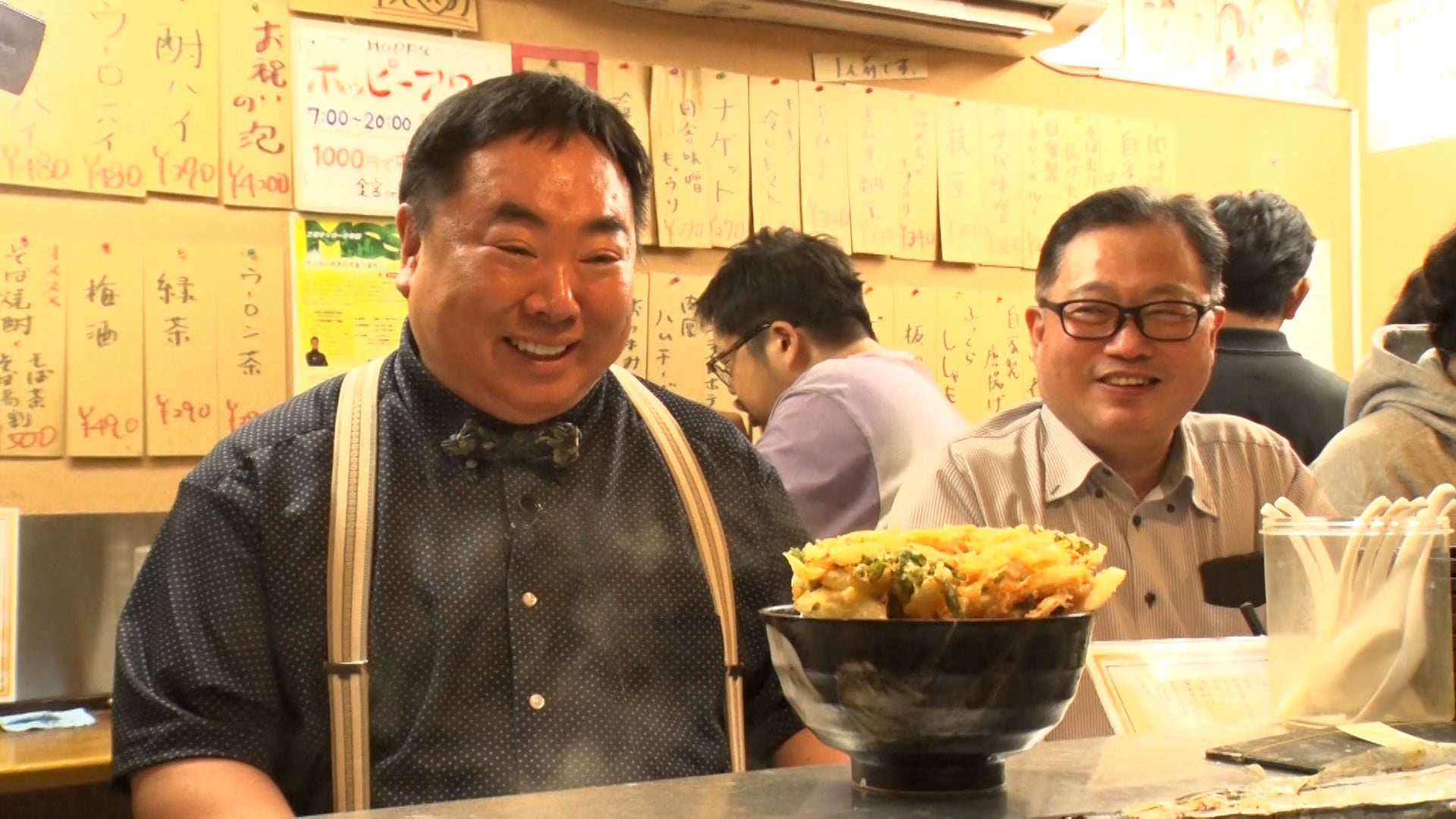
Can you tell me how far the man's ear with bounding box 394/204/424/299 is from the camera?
1.75 m

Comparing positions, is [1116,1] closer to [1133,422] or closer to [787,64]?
[787,64]

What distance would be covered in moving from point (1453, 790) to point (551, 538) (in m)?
1.04

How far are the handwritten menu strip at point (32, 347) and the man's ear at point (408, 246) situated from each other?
1333 mm

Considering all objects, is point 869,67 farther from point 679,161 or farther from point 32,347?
point 32,347

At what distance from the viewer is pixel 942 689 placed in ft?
3.10

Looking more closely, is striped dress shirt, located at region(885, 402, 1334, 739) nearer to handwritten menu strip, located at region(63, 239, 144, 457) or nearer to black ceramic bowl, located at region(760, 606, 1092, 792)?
black ceramic bowl, located at region(760, 606, 1092, 792)

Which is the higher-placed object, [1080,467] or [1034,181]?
[1034,181]

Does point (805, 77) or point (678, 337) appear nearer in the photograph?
point (678, 337)

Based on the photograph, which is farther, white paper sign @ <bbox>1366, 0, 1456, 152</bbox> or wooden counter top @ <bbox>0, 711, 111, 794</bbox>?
white paper sign @ <bbox>1366, 0, 1456, 152</bbox>

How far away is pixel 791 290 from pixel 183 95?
1.31m

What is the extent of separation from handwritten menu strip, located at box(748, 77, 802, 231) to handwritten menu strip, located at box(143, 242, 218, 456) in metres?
1.33

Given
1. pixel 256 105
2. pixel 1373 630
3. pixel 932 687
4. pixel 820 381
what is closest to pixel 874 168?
pixel 820 381

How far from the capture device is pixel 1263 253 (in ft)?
10.3

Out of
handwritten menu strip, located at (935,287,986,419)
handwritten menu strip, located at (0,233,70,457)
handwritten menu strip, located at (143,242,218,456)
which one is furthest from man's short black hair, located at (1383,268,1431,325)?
handwritten menu strip, located at (0,233,70,457)
